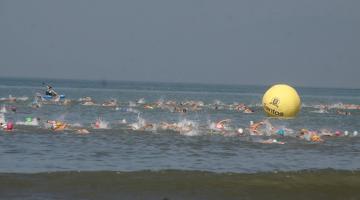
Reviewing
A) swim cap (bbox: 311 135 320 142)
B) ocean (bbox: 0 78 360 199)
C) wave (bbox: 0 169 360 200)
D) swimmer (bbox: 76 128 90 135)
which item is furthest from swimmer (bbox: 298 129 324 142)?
wave (bbox: 0 169 360 200)

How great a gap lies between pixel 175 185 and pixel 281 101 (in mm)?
16109

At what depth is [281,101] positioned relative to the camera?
2773 cm

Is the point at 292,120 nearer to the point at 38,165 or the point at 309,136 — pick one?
the point at 309,136

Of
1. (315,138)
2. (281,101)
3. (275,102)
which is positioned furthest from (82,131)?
(281,101)

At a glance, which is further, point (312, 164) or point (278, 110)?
point (278, 110)

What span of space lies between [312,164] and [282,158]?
1070 millimetres

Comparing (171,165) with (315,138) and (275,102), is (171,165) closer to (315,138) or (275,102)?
(315,138)

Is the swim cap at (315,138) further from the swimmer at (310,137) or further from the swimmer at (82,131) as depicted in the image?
the swimmer at (82,131)

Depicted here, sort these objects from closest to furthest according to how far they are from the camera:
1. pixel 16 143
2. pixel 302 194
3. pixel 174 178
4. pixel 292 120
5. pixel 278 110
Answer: pixel 302 194, pixel 174 178, pixel 16 143, pixel 278 110, pixel 292 120

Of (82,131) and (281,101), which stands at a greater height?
(281,101)

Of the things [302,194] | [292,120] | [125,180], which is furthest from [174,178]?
[292,120]

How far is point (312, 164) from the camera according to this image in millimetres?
15953

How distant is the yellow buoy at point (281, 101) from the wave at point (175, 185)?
543 inches

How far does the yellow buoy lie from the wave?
543 inches
